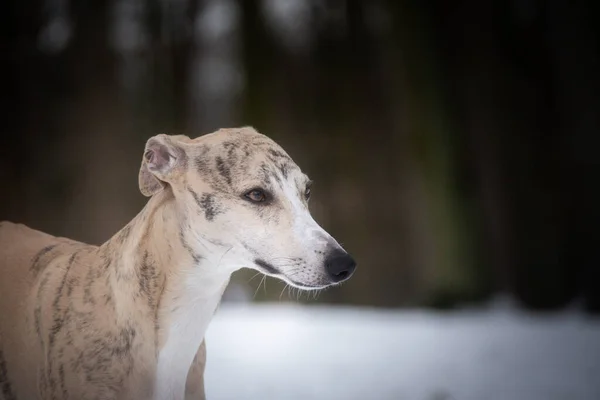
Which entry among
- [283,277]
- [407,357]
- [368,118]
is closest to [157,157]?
[283,277]

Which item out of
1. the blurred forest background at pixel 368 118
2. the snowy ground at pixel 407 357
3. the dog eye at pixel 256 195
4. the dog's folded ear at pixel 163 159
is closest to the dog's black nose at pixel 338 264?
the dog eye at pixel 256 195

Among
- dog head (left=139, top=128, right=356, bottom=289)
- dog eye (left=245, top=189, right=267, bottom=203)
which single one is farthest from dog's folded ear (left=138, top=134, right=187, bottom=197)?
dog eye (left=245, top=189, right=267, bottom=203)

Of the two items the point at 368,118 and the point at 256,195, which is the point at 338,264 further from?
the point at 368,118

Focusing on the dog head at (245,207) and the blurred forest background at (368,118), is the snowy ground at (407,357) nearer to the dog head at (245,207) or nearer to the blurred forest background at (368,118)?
the blurred forest background at (368,118)

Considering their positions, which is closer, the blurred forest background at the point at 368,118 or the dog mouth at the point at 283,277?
the dog mouth at the point at 283,277

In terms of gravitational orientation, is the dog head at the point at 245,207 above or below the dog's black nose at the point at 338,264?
above

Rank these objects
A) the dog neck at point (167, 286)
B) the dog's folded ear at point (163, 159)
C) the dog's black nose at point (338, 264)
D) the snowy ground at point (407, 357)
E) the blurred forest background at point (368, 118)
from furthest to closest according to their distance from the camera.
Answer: the blurred forest background at point (368, 118) < the snowy ground at point (407, 357) < the dog's folded ear at point (163, 159) < the dog neck at point (167, 286) < the dog's black nose at point (338, 264)

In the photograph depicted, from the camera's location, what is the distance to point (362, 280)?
6.54 meters

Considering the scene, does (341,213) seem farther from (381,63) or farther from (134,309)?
(134,309)

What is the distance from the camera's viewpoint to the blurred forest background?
232 inches

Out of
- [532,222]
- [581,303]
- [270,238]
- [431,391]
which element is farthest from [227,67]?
[270,238]

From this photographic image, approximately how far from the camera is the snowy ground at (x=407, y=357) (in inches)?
122

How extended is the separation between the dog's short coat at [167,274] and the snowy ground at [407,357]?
1.10 metres

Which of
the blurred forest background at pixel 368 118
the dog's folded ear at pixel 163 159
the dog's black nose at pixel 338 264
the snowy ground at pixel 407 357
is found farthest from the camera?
the blurred forest background at pixel 368 118
